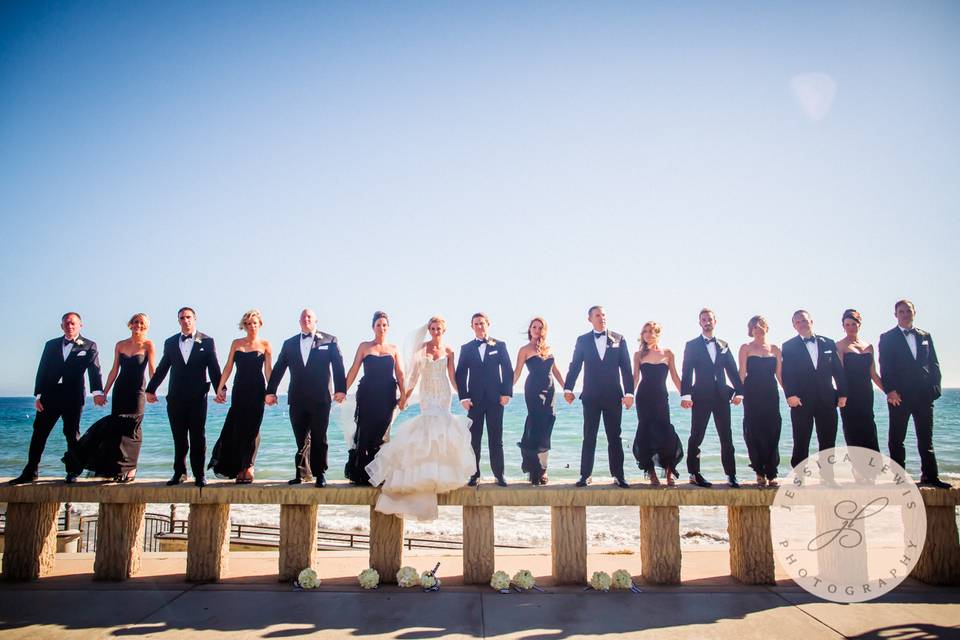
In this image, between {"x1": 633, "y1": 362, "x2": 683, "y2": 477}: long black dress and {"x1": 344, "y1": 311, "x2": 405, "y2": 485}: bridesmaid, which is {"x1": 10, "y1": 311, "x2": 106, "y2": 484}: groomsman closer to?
{"x1": 344, "y1": 311, "x2": 405, "y2": 485}: bridesmaid

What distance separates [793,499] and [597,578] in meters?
2.26

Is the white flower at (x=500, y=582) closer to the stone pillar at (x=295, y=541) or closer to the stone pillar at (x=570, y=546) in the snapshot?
the stone pillar at (x=570, y=546)

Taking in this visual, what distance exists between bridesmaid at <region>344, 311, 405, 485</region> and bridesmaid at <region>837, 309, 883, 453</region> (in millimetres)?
5145

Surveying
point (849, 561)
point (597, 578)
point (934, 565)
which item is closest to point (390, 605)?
point (597, 578)

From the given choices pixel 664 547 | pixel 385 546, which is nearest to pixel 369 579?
pixel 385 546

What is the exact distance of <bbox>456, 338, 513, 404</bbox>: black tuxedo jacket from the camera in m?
6.24

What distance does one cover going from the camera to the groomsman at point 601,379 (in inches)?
242

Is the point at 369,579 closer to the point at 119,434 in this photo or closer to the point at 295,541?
the point at 295,541

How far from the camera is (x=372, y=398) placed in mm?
6066

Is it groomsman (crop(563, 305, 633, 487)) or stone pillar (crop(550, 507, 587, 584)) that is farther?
groomsman (crop(563, 305, 633, 487))

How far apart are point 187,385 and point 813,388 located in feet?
23.2

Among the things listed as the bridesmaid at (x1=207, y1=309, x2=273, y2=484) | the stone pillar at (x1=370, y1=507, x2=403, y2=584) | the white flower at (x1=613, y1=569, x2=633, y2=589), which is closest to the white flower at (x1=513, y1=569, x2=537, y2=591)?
the white flower at (x1=613, y1=569, x2=633, y2=589)

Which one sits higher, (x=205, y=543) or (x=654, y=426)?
(x=654, y=426)

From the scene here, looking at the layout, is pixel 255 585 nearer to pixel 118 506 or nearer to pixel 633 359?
pixel 118 506
